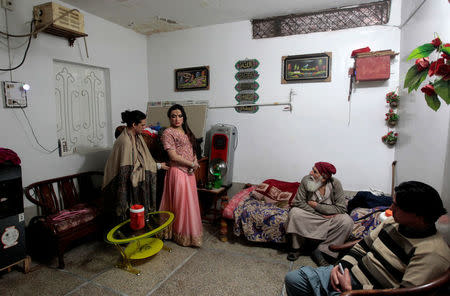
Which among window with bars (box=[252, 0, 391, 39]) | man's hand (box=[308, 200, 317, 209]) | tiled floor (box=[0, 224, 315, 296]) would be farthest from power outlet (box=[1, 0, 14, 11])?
man's hand (box=[308, 200, 317, 209])

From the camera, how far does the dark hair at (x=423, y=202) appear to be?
126cm

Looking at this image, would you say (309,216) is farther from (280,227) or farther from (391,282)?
(391,282)

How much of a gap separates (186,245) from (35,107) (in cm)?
230

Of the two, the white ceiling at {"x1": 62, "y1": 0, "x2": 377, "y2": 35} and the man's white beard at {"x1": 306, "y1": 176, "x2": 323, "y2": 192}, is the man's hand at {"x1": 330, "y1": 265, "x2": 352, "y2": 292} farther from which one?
the white ceiling at {"x1": 62, "y1": 0, "x2": 377, "y2": 35}

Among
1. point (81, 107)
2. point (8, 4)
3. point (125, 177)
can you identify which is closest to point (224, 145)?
point (125, 177)

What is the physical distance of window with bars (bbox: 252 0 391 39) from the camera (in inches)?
122

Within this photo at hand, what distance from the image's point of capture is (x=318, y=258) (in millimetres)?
2549

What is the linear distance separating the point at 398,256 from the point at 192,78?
11.6 feet

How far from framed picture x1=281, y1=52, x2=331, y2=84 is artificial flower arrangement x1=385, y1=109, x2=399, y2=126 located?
83 centimetres

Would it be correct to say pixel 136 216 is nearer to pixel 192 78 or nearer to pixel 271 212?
pixel 271 212

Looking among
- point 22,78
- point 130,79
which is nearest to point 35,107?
point 22,78

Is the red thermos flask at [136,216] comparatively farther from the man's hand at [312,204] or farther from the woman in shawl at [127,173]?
the man's hand at [312,204]

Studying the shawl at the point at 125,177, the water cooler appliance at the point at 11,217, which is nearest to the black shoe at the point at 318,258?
the shawl at the point at 125,177

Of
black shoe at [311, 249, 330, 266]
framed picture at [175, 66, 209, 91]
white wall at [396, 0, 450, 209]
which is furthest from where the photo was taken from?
framed picture at [175, 66, 209, 91]
